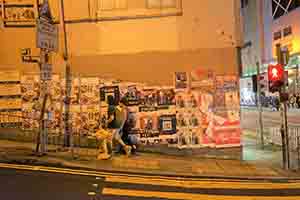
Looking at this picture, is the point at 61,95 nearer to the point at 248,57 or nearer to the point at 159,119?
the point at 159,119

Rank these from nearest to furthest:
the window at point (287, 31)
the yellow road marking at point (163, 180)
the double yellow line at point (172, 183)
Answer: the double yellow line at point (172, 183), the yellow road marking at point (163, 180), the window at point (287, 31)

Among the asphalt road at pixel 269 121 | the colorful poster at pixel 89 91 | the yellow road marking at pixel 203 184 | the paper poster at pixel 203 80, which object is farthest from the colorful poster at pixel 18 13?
the asphalt road at pixel 269 121

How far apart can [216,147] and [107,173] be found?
14.4 feet

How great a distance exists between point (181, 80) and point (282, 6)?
4295 cm

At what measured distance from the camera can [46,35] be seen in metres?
11.6

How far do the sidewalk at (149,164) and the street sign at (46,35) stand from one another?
281 cm

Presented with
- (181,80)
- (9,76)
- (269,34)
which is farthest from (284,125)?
(269,34)

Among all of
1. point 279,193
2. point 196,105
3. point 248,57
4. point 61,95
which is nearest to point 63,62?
point 61,95

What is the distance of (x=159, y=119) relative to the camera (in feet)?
44.9

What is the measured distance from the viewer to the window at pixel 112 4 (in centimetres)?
1396

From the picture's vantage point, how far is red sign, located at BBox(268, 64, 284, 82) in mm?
12395

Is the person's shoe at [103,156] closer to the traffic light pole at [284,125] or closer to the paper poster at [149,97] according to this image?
the paper poster at [149,97]

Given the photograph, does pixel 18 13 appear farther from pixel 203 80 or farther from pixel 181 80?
pixel 203 80

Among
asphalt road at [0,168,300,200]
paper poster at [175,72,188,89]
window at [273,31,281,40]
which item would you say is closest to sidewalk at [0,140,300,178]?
asphalt road at [0,168,300,200]
